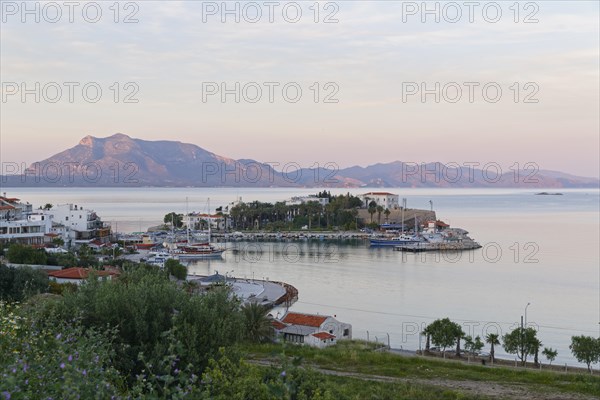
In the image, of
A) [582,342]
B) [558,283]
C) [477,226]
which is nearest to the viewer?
[582,342]

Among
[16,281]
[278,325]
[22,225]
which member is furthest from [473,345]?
[22,225]

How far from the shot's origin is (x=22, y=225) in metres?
37.6

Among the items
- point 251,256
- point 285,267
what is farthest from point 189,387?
point 251,256

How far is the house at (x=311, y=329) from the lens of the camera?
1647 centimetres

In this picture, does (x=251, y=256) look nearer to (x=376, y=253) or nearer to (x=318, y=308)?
(x=376, y=253)

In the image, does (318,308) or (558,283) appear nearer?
(318,308)

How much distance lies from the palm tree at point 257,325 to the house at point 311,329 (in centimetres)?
161

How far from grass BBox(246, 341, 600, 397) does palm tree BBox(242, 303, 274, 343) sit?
370cm

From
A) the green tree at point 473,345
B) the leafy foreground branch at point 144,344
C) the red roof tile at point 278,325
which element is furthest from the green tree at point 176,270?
the leafy foreground branch at point 144,344

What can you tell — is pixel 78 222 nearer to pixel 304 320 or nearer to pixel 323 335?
pixel 304 320

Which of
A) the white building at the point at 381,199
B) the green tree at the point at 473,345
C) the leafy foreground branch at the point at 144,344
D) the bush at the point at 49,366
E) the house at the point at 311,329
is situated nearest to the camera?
the bush at the point at 49,366

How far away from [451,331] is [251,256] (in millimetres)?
32456

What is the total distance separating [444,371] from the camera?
8453 mm

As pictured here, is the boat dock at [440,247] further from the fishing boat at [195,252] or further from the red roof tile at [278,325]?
the red roof tile at [278,325]
